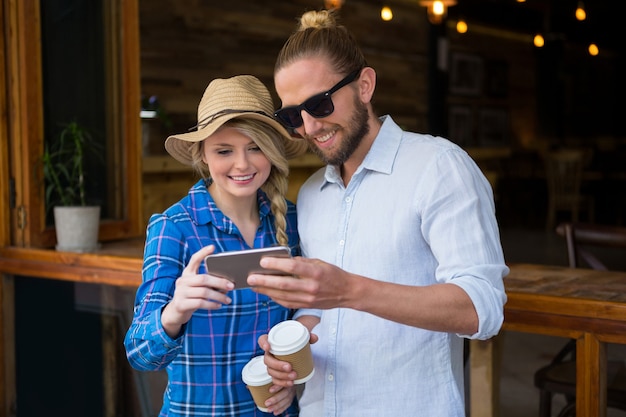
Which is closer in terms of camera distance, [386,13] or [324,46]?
[324,46]

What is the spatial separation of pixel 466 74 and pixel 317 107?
10.8 meters

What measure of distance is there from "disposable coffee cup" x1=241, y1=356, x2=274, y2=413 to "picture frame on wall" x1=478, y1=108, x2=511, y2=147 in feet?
36.2

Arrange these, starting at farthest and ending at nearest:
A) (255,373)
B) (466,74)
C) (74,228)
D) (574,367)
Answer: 1. (466,74)
2. (74,228)
3. (574,367)
4. (255,373)

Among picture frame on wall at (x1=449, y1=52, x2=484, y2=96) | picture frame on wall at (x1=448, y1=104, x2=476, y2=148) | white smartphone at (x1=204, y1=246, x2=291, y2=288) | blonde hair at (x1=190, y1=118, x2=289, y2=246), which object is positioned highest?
picture frame on wall at (x1=449, y1=52, x2=484, y2=96)

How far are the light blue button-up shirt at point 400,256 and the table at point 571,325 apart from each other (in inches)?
23.0

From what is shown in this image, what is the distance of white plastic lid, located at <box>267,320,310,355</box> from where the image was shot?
1675 millimetres

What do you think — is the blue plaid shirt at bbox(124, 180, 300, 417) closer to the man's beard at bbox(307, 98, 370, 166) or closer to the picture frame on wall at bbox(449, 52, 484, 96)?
the man's beard at bbox(307, 98, 370, 166)

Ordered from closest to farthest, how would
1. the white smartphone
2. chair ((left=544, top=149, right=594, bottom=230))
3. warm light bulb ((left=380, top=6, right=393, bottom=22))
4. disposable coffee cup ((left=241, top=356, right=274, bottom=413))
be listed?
the white smartphone < disposable coffee cup ((left=241, top=356, right=274, bottom=413)) < warm light bulb ((left=380, top=6, right=393, bottom=22)) < chair ((left=544, top=149, right=594, bottom=230))

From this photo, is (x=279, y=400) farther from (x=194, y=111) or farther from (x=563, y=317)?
(x=194, y=111)

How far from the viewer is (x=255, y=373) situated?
70.4 inches

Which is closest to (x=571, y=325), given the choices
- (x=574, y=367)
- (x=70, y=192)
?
(x=574, y=367)

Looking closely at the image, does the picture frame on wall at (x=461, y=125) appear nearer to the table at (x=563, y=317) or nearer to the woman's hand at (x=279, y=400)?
the table at (x=563, y=317)

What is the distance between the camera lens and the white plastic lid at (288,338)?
5.49ft

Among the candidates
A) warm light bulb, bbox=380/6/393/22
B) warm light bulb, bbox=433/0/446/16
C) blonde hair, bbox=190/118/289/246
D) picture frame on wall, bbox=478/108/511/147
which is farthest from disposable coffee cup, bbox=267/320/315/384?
picture frame on wall, bbox=478/108/511/147
